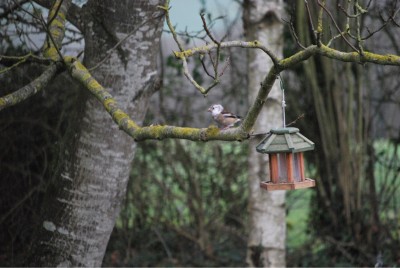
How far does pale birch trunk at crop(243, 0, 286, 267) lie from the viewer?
5805 mm

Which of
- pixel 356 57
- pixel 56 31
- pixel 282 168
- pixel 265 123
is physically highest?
pixel 56 31

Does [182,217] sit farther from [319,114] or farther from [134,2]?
[134,2]

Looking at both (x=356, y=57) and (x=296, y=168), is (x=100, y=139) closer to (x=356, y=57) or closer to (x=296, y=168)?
(x=296, y=168)

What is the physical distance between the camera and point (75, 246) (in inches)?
167

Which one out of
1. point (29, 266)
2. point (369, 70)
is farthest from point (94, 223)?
point (369, 70)

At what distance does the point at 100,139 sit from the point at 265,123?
2.01m

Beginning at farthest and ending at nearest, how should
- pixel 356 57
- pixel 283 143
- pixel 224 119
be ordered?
pixel 224 119 → pixel 283 143 → pixel 356 57

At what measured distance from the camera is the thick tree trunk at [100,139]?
421 centimetres

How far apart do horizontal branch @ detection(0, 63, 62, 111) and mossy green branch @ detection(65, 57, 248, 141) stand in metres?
0.09

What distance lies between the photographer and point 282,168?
3.14 m

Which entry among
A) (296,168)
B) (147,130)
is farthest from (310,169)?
(147,130)

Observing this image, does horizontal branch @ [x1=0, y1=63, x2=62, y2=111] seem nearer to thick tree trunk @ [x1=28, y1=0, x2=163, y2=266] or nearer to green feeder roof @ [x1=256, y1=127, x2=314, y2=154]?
thick tree trunk @ [x1=28, y1=0, x2=163, y2=266]

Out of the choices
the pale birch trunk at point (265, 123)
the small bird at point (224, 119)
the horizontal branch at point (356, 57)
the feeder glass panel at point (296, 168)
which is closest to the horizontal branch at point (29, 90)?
the small bird at point (224, 119)

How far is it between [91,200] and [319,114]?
11.1ft
